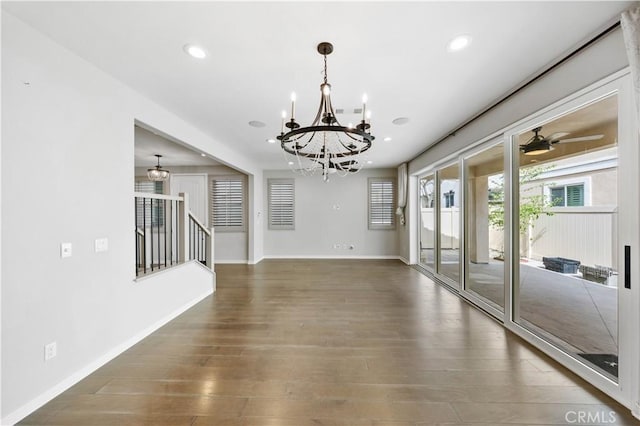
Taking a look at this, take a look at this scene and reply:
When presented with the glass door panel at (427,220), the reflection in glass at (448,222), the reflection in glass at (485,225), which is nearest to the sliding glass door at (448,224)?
the reflection in glass at (448,222)

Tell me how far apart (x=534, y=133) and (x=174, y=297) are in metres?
4.79

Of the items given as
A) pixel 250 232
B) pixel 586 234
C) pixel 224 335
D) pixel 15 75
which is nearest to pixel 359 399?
pixel 224 335

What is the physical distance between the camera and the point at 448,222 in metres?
5.04

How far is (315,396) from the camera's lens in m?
1.90

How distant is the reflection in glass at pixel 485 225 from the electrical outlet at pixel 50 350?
4609 millimetres

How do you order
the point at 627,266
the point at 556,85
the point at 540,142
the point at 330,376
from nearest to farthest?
the point at 627,266
the point at 330,376
the point at 556,85
the point at 540,142

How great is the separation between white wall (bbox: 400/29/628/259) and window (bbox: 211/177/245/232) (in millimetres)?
5596

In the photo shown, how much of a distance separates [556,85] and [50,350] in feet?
15.6

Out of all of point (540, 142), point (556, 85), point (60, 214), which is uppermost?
point (556, 85)

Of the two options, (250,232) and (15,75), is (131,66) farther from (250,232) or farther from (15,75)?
(250,232)

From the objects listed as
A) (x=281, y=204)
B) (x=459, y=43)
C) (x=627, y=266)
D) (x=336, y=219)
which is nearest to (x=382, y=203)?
(x=336, y=219)

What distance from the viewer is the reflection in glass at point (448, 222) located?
15.6 feet

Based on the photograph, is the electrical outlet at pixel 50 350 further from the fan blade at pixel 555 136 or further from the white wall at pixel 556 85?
the fan blade at pixel 555 136

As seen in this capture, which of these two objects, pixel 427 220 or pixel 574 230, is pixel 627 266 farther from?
pixel 427 220
